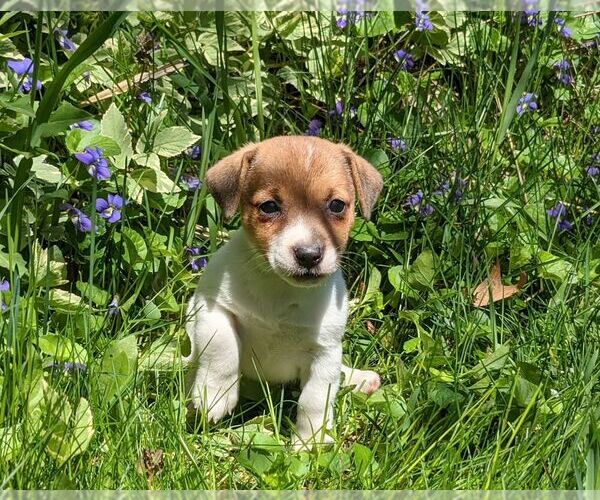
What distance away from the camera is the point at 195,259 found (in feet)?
17.3

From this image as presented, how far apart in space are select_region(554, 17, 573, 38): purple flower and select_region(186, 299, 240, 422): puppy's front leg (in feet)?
10.2

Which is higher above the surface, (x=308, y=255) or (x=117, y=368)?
(x=308, y=255)

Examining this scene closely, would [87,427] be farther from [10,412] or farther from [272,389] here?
[272,389]

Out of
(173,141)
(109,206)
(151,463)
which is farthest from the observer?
(173,141)

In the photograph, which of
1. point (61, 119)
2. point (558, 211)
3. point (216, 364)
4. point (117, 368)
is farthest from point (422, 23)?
point (117, 368)

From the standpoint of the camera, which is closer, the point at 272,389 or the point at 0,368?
the point at 0,368

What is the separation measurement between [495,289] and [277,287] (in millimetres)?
1338

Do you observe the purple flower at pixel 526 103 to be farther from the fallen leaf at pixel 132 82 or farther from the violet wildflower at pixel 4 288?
the violet wildflower at pixel 4 288

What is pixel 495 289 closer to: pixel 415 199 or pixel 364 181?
pixel 415 199

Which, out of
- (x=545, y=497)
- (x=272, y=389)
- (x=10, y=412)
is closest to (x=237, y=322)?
(x=272, y=389)

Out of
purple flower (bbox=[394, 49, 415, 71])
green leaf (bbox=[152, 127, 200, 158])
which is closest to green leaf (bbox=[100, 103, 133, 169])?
green leaf (bbox=[152, 127, 200, 158])

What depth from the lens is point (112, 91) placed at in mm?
5543

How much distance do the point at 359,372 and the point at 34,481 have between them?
71.5 inches

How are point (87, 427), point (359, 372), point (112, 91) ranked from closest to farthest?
point (87, 427)
point (359, 372)
point (112, 91)
